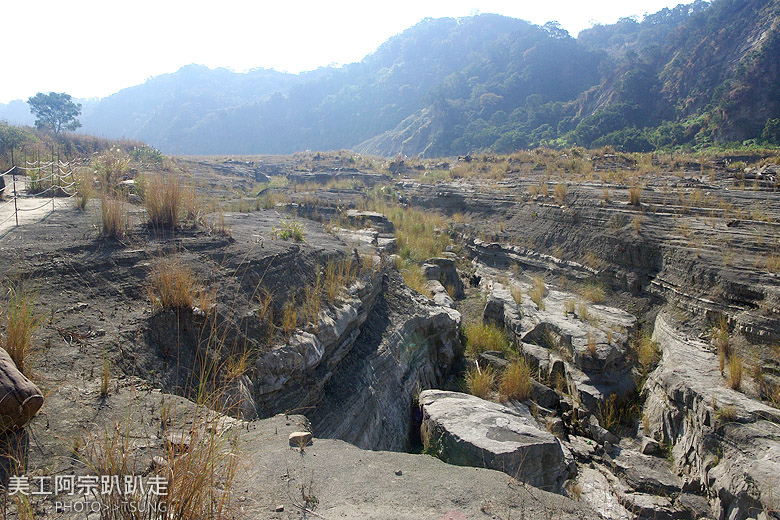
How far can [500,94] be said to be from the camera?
60656mm

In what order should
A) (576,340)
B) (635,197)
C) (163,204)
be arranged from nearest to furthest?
(163,204)
(576,340)
(635,197)

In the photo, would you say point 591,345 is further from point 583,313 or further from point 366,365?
point 366,365

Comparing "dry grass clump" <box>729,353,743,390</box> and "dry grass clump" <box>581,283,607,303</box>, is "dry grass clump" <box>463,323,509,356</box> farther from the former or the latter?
"dry grass clump" <box>729,353,743,390</box>

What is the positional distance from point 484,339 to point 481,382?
1758 mm

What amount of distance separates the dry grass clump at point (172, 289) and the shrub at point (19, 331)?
85 cm

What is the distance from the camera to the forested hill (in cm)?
3338

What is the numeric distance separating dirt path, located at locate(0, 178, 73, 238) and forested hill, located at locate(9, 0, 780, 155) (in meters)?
8.80

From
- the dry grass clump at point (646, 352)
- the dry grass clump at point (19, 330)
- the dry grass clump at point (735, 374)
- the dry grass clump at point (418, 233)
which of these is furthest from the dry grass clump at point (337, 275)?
the dry grass clump at point (735, 374)

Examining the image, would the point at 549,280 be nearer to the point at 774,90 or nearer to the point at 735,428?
the point at 735,428

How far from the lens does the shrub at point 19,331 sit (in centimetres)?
244

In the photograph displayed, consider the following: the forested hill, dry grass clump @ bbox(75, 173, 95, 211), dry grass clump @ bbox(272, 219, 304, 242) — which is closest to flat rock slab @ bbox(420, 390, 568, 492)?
Result: dry grass clump @ bbox(272, 219, 304, 242)

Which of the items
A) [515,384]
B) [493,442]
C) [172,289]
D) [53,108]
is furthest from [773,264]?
[53,108]

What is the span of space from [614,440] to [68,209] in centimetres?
753

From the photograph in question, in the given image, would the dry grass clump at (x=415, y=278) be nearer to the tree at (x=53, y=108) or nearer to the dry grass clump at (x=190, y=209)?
the dry grass clump at (x=190, y=209)
